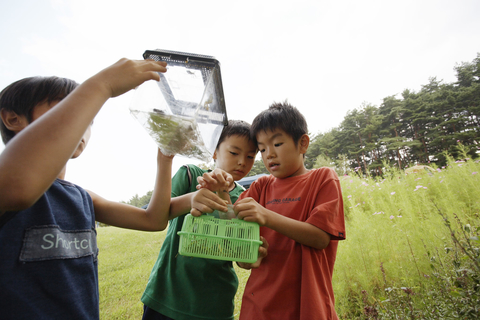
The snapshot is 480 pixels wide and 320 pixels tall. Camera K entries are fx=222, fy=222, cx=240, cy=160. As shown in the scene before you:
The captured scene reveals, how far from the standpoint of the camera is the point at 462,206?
306 centimetres

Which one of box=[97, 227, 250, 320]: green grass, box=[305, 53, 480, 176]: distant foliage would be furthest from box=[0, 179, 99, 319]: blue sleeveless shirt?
box=[305, 53, 480, 176]: distant foliage

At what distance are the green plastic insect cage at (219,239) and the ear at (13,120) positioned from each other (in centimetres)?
72

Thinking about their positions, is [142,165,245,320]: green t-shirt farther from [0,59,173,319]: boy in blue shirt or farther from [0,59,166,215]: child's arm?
[0,59,166,215]: child's arm

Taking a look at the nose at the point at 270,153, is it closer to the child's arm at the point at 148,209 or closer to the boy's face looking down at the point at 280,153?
the boy's face looking down at the point at 280,153

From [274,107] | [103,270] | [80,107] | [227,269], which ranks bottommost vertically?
[103,270]

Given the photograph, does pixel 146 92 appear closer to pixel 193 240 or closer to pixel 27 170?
pixel 27 170

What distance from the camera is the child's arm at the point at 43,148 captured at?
1.68 feet

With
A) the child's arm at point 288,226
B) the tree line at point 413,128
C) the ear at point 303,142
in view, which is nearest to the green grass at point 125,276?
the child's arm at point 288,226

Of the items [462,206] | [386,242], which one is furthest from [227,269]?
[462,206]

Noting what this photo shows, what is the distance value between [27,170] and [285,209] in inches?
43.8

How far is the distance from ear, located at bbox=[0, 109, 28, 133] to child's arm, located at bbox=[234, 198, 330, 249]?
900 millimetres

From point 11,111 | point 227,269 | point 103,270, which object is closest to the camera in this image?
point 11,111

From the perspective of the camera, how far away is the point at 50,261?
0.72 m

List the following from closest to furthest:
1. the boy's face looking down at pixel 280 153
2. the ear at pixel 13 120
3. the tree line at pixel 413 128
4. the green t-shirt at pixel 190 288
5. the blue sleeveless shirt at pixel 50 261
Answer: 1. the blue sleeveless shirt at pixel 50 261
2. the ear at pixel 13 120
3. the green t-shirt at pixel 190 288
4. the boy's face looking down at pixel 280 153
5. the tree line at pixel 413 128
